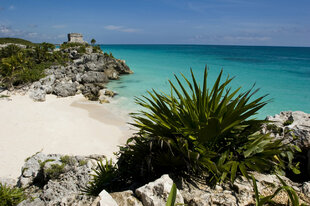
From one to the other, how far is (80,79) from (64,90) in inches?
169

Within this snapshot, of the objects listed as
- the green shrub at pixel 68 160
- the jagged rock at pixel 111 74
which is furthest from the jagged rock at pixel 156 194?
the jagged rock at pixel 111 74

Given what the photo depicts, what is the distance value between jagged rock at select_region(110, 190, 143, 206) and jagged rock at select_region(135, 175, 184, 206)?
6cm

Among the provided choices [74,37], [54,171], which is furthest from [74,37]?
[54,171]

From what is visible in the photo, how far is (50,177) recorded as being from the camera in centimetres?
496

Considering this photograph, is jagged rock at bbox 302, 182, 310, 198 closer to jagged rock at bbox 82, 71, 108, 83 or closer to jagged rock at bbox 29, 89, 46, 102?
jagged rock at bbox 29, 89, 46, 102

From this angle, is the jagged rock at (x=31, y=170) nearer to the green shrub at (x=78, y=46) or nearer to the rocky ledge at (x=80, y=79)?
→ the rocky ledge at (x=80, y=79)

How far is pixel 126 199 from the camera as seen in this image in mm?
1927

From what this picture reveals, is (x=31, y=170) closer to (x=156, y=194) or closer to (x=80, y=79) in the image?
(x=156, y=194)

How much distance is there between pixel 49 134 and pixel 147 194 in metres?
8.10

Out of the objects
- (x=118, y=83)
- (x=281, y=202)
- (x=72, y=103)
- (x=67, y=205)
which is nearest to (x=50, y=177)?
(x=67, y=205)

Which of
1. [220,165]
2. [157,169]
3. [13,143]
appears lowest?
[13,143]

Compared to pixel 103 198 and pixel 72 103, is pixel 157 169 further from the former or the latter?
pixel 72 103

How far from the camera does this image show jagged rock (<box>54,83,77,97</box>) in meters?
14.8

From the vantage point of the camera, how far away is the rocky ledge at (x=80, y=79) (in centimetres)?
1477
